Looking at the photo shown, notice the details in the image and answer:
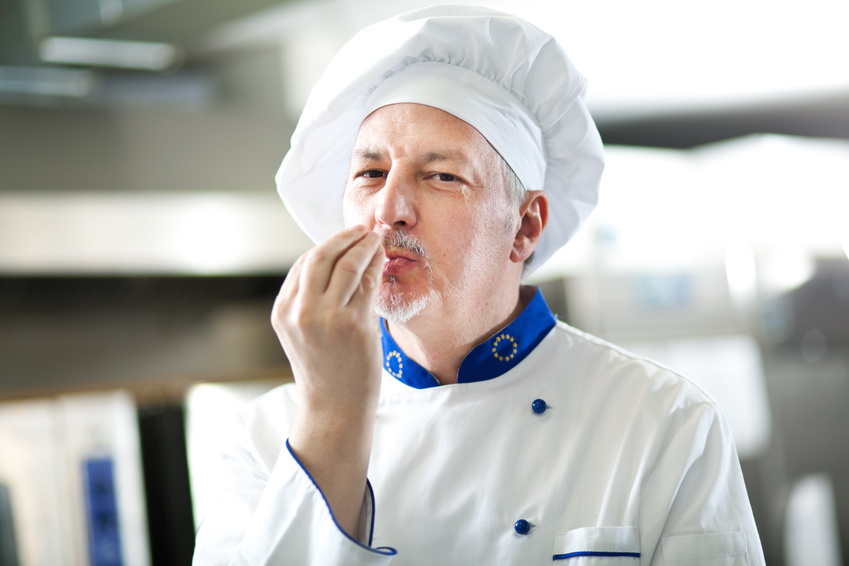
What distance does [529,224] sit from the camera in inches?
54.5

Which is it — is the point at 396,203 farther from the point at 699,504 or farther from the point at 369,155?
the point at 699,504

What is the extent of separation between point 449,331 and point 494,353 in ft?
0.27

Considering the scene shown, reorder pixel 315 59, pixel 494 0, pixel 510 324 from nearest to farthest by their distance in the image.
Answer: pixel 510 324
pixel 494 0
pixel 315 59

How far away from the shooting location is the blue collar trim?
1261mm

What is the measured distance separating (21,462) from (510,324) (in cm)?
228

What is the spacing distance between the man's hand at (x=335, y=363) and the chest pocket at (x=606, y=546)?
12.3 inches

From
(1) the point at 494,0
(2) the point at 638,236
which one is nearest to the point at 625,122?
(2) the point at 638,236

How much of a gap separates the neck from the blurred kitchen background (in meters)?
1.60

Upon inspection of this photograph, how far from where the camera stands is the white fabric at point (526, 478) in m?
1.03

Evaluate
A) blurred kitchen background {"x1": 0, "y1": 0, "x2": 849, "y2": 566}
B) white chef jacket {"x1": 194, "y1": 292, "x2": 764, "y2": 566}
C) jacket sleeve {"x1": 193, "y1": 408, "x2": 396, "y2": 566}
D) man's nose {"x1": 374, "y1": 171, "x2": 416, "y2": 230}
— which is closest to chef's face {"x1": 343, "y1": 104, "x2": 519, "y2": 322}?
man's nose {"x1": 374, "y1": 171, "x2": 416, "y2": 230}

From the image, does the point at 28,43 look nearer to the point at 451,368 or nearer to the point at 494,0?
the point at 494,0

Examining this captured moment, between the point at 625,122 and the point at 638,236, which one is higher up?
the point at 625,122

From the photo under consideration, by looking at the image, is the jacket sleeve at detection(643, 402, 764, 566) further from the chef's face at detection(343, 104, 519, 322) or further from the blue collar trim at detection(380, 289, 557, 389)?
the chef's face at detection(343, 104, 519, 322)

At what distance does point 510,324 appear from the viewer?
50.5 inches
